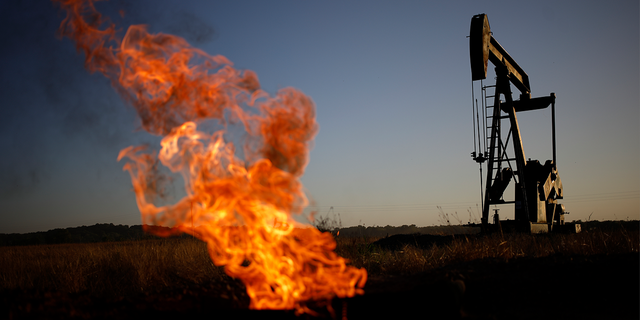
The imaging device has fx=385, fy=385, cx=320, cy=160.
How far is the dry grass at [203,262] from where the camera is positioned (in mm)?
8055

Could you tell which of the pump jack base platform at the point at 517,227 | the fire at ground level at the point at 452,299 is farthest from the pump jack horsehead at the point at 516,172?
the fire at ground level at the point at 452,299

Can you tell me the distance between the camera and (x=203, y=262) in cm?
1064

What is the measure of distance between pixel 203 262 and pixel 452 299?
310 inches

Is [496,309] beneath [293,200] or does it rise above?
beneath

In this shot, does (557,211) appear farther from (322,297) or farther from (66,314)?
(66,314)

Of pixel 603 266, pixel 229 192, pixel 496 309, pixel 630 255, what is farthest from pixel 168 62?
pixel 630 255

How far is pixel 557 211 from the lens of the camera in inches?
560

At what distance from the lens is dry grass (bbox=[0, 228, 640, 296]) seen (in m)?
8.05

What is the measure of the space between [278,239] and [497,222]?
850cm

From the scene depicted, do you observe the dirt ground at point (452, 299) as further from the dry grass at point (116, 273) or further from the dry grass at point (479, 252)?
the dry grass at point (116, 273)

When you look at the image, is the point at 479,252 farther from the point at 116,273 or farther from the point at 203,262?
the point at 116,273

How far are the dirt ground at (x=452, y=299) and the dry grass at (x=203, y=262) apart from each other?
1510 mm

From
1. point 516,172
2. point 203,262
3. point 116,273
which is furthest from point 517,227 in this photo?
point 116,273

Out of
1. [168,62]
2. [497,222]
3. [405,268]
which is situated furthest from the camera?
[497,222]
